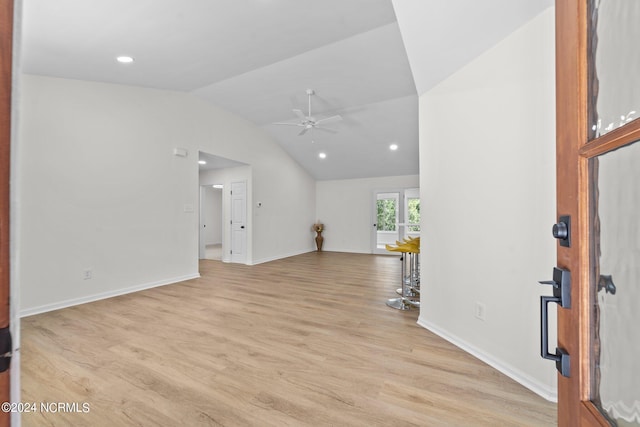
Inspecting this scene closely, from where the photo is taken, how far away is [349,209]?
865 cm

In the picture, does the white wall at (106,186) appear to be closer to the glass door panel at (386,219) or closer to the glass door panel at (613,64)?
the glass door panel at (613,64)

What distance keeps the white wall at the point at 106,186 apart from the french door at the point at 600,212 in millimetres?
3600

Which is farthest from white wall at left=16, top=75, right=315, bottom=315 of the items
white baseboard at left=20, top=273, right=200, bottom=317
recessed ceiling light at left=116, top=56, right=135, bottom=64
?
recessed ceiling light at left=116, top=56, right=135, bottom=64

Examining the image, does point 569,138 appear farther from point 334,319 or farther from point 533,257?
point 334,319

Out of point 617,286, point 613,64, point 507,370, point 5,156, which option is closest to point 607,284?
point 617,286

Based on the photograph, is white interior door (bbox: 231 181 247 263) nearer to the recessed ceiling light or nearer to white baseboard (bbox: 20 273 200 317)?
white baseboard (bbox: 20 273 200 317)

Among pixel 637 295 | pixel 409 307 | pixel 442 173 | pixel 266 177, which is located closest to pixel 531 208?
pixel 442 173

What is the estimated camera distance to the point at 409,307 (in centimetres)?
332

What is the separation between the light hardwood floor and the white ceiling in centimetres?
244

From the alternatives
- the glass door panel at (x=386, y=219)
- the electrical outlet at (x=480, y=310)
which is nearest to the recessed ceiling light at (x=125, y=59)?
the electrical outlet at (x=480, y=310)

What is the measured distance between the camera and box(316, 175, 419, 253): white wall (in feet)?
27.1

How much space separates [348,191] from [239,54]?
5.70 metres

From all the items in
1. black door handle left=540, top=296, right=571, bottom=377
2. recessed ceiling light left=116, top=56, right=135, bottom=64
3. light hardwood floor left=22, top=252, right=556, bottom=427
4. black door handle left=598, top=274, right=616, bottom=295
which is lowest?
light hardwood floor left=22, top=252, right=556, bottom=427

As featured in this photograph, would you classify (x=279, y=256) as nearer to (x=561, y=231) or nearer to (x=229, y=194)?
(x=229, y=194)
